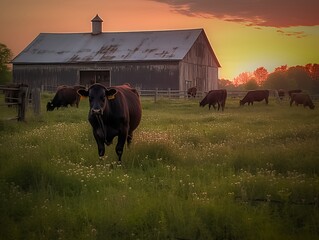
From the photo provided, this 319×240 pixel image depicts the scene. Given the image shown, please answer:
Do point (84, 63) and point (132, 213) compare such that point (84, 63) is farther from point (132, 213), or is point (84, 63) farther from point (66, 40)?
point (132, 213)

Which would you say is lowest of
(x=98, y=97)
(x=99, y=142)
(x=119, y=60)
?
(x=99, y=142)

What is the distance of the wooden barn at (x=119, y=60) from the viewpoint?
4094 cm

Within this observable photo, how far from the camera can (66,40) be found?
47.5 meters

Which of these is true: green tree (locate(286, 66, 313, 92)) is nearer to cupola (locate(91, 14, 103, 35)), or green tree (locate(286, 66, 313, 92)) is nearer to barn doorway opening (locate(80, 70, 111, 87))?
barn doorway opening (locate(80, 70, 111, 87))

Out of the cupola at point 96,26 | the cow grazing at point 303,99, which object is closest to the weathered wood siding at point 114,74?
the cupola at point 96,26

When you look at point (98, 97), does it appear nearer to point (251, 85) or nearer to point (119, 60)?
point (119, 60)

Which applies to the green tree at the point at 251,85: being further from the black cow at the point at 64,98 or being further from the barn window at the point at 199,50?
the black cow at the point at 64,98

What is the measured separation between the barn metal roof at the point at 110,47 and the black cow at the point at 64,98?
51.6 feet

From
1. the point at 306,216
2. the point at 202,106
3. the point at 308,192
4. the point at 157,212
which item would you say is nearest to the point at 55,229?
the point at 157,212

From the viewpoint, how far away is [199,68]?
45312mm

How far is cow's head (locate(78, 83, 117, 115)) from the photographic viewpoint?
795cm

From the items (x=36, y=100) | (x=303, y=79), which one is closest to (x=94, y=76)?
(x=36, y=100)

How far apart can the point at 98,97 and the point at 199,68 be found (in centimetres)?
3794

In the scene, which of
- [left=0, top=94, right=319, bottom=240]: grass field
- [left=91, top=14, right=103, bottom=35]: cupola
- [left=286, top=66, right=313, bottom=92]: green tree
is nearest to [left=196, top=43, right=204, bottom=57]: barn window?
[left=91, top=14, right=103, bottom=35]: cupola
